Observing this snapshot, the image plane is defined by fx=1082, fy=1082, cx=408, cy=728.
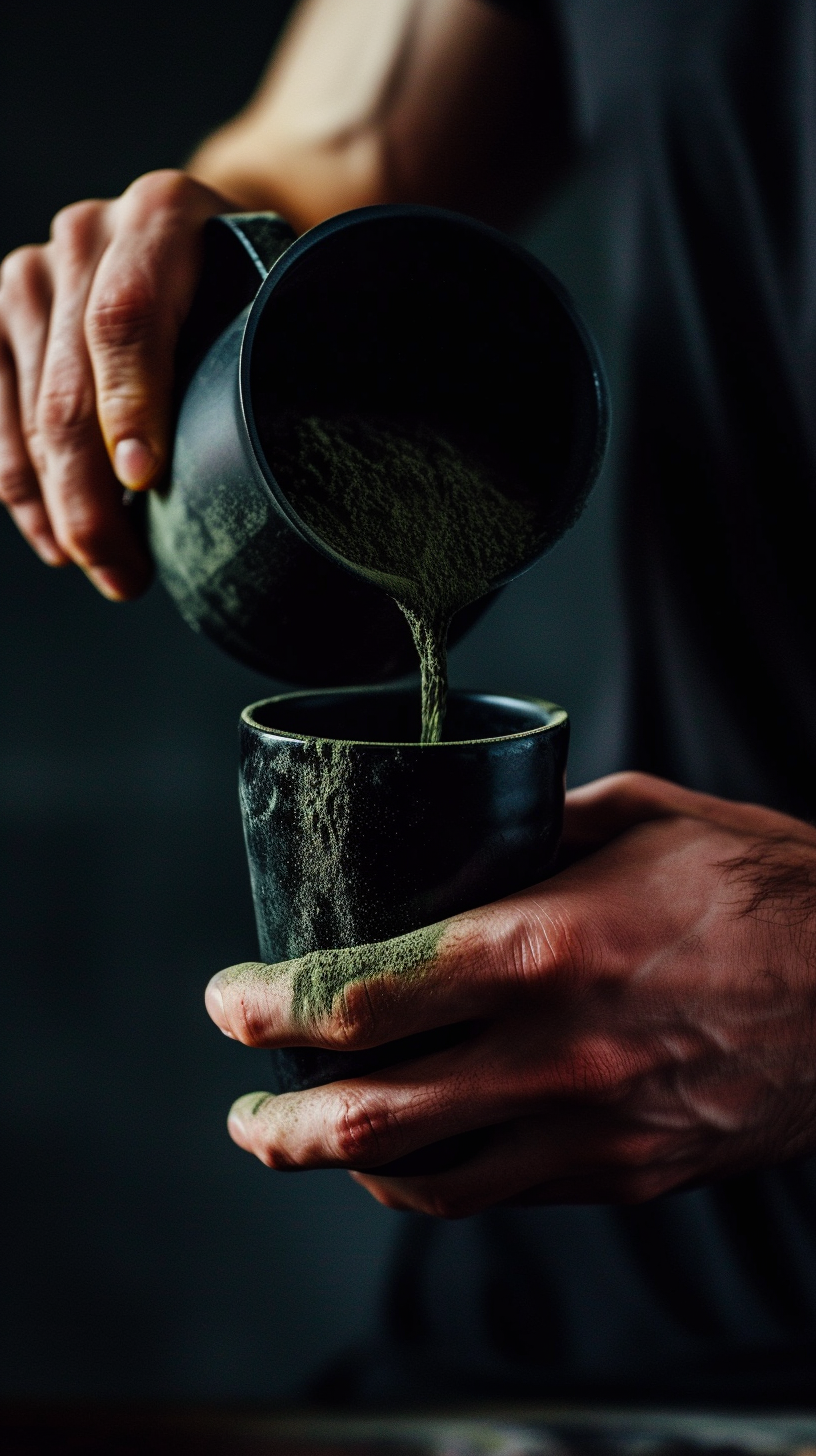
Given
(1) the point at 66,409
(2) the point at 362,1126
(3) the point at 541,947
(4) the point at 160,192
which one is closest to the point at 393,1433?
(2) the point at 362,1126

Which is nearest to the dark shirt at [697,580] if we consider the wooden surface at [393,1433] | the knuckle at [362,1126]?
the wooden surface at [393,1433]

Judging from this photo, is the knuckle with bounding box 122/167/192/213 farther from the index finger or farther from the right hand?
the index finger

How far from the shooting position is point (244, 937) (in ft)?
6.58

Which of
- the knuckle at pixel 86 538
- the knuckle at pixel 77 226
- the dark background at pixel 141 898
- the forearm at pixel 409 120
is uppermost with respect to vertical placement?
the forearm at pixel 409 120

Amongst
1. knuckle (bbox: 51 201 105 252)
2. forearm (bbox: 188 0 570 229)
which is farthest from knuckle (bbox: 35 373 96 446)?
forearm (bbox: 188 0 570 229)

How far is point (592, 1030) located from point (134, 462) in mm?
431

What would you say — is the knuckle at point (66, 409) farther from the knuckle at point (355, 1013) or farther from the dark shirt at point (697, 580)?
the dark shirt at point (697, 580)

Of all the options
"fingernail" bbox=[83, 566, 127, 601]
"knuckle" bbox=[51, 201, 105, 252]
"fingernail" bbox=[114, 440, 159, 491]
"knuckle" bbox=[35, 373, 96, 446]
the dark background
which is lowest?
the dark background

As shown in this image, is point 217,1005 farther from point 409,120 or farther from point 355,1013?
point 409,120

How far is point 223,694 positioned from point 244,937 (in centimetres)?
45

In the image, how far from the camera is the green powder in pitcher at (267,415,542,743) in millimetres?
572

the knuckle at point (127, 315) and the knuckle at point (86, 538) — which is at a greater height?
the knuckle at point (127, 315)

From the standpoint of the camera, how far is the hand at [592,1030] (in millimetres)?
558

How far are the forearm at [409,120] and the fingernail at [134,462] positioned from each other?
0.57m
